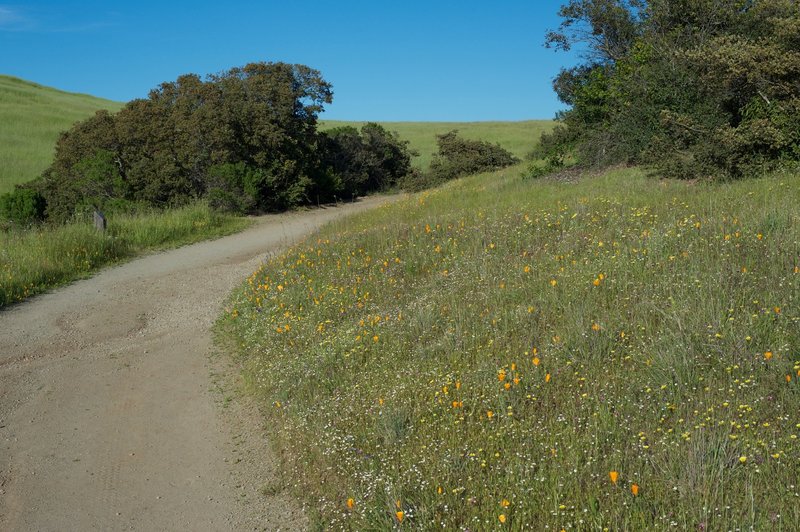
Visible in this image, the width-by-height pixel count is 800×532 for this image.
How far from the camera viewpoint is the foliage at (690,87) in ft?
41.0

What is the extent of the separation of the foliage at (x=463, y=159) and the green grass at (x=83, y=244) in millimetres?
13258

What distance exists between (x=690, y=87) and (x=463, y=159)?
15028mm

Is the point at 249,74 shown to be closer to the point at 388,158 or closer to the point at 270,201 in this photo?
the point at 270,201

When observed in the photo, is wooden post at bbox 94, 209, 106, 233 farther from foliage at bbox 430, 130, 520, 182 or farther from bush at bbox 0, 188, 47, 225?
foliage at bbox 430, 130, 520, 182

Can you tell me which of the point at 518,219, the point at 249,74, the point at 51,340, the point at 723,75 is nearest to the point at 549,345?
the point at 518,219

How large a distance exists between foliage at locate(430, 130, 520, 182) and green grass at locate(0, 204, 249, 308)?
43.5 feet

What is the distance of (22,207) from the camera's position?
21.3 m

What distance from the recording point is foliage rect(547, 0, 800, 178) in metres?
12.5

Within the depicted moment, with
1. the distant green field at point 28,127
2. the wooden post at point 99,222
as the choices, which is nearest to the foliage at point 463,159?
the wooden post at point 99,222

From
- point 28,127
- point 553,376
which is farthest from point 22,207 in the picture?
point 28,127

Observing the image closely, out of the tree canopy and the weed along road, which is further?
the tree canopy

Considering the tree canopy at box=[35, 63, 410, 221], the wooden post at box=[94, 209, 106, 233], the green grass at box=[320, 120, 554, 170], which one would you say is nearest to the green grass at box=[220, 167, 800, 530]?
the wooden post at box=[94, 209, 106, 233]

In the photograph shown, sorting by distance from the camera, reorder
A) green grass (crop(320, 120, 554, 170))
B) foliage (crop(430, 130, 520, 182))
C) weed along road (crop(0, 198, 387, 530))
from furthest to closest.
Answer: green grass (crop(320, 120, 554, 170)) → foliage (crop(430, 130, 520, 182)) → weed along road (crop(0, 198, 387, 530))

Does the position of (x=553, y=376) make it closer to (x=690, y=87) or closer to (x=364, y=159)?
(x=690, y=87)
